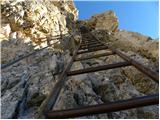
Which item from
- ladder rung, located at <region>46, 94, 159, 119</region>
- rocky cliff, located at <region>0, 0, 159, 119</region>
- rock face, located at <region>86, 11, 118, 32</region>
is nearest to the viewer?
ladder rung, located at <region>46, 94, 159, 119</region>

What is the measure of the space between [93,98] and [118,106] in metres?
2.81

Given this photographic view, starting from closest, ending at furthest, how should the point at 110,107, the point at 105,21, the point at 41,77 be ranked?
the point at 110,107 < the point at 41,77 < the point at 105,21

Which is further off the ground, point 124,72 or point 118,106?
point 118,106

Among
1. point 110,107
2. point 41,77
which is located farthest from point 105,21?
point 110,107

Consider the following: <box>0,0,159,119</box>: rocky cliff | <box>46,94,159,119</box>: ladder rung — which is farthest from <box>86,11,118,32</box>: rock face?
<box>46,94,159,119</box>: ladder rung

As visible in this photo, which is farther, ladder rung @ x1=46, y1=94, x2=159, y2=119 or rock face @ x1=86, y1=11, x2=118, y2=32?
rock face @ x1=86, y1=11, x2=118, y2=32

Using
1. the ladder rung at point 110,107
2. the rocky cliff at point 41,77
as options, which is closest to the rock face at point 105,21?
the rocky cliff at point 41,77

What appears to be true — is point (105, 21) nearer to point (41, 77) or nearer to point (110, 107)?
point (41, 77)

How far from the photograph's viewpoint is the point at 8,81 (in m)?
6.92

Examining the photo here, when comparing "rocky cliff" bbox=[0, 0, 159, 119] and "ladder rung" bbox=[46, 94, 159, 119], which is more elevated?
"ladder rung" bbox=[46, 94, 159, 119]

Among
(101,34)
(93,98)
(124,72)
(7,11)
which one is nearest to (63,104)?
(93,98)

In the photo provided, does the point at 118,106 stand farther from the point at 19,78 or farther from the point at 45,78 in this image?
the point at 19,78

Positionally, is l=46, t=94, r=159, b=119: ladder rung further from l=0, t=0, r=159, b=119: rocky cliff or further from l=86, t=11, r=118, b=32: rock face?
l=86, t=11, r=118, b=32: rock face

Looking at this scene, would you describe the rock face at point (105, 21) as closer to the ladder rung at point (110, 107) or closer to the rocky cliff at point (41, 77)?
the rocky cliff at point (41, 77)
